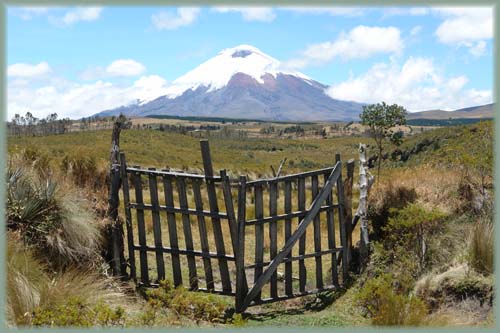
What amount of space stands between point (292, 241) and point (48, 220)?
143 inches

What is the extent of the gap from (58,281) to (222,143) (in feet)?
312

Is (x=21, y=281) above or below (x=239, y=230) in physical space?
below

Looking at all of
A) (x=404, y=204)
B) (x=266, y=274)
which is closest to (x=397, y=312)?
(x=266, y=274)

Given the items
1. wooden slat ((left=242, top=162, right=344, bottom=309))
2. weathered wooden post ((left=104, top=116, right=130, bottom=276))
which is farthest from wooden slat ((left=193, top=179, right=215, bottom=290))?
weathered wooden post ((left=104, top=116, right=130, bottom=276))

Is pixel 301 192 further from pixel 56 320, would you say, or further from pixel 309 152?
pixel 309 152

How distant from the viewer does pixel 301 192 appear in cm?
842

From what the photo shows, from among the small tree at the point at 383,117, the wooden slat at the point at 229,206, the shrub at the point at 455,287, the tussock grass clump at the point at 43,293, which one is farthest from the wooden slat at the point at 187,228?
the small tree at the point at 383,117

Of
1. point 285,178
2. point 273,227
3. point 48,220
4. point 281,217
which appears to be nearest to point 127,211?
point 48,220

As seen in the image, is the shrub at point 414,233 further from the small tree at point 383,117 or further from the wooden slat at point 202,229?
the small tree at point 383,117

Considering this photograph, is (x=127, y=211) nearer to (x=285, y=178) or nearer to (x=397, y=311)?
(x=285, y=178)

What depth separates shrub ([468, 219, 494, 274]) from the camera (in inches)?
297

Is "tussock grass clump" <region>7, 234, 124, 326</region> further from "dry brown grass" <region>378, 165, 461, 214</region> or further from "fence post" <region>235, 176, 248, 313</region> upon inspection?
"dry brown grass" <region>378, 165, 461, 214</region>

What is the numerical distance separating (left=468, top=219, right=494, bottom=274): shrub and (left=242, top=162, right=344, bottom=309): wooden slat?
2.29 meters

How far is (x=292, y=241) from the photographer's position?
839cm
